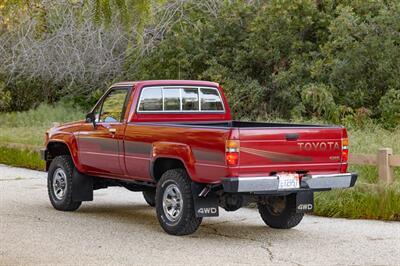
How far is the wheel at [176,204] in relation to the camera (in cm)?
1084

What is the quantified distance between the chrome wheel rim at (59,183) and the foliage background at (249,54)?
833cm

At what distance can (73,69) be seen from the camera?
32719 mm

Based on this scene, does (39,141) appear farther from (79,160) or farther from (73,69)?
(79,160)

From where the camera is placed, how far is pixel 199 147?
1057cm

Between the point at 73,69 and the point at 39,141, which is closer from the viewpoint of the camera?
the point at 39,141

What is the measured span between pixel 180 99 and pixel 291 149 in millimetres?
2745

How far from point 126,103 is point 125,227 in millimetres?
1711

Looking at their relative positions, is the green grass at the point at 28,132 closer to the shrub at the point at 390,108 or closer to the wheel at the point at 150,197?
the wheel at the point at 150,197

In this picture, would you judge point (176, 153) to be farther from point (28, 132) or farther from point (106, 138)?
point (28, 132)

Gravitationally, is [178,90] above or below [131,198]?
above

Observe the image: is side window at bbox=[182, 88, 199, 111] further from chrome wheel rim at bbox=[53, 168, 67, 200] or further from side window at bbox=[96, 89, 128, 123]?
chrome wheel rim at bbox=[53, 168, 67, 200]

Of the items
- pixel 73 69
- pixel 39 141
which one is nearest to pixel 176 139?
pixel 39 141

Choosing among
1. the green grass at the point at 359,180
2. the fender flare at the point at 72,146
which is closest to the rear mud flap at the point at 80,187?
the fender flare at the point at 72,146

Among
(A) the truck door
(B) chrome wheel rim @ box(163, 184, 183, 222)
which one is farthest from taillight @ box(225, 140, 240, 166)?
(A) the truck door
